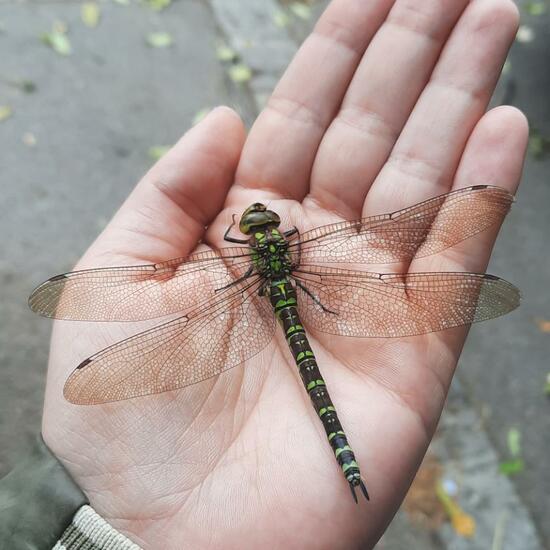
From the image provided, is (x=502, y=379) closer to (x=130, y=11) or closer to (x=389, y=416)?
(x=389, y=416)

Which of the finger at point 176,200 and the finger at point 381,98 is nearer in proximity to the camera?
the finger at point 176,200

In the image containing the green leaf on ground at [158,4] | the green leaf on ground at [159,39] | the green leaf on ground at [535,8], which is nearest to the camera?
the green leaf on ground at [159,39]

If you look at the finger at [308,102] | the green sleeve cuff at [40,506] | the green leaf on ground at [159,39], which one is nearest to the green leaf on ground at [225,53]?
the green leaf on ground at [159,39]

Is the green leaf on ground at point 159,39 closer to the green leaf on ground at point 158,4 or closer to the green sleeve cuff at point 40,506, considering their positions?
the green leaf on ground at point 158,4

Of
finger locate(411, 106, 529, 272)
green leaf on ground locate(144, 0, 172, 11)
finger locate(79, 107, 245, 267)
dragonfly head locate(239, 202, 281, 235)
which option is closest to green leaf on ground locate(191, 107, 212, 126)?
green leaf on ground locate(144, 0, 172, 11)

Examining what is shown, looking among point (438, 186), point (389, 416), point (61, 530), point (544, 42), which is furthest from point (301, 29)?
point (61, 530)

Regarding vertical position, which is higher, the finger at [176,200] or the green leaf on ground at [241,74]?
the finger at [176,200]
